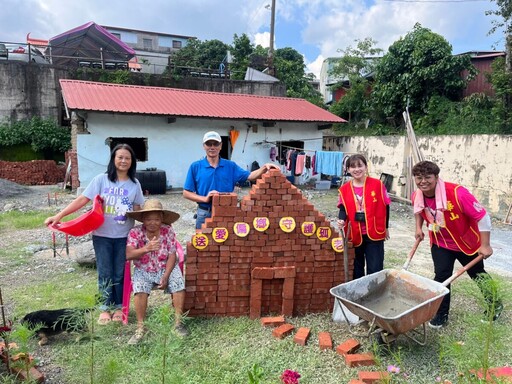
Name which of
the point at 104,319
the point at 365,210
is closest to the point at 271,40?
the point at 365,210

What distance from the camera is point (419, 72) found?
14508mm

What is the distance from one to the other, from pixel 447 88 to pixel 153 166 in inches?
443

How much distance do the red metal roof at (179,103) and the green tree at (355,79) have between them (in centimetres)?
297

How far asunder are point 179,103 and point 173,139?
1593mm

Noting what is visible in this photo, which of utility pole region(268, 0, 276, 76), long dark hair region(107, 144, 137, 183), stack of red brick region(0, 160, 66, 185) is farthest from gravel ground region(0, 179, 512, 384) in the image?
utility pole region(268, 0, 276, 76)

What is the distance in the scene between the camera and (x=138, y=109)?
12.4 meters

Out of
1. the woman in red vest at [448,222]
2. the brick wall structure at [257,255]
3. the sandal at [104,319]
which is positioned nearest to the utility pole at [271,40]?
the brick wall structure at [257,255]

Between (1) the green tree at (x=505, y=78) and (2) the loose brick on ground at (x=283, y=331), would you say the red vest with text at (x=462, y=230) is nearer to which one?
(2) the loose brick on ground at (x=283, y=331)

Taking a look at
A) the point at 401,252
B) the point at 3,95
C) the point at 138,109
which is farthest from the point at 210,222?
the point at 3,95

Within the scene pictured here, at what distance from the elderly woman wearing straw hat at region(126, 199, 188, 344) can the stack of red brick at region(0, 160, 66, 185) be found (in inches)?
533

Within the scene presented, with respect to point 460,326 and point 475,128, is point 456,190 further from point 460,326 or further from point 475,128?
point 475,128

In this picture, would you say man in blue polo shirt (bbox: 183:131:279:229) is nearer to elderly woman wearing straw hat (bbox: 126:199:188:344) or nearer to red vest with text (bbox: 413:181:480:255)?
elderly woman wearing straw hat (bbox: 126:199:188:344)

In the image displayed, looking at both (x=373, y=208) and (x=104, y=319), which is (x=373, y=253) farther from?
(x=104, y=319)

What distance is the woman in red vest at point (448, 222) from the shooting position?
3.24m
